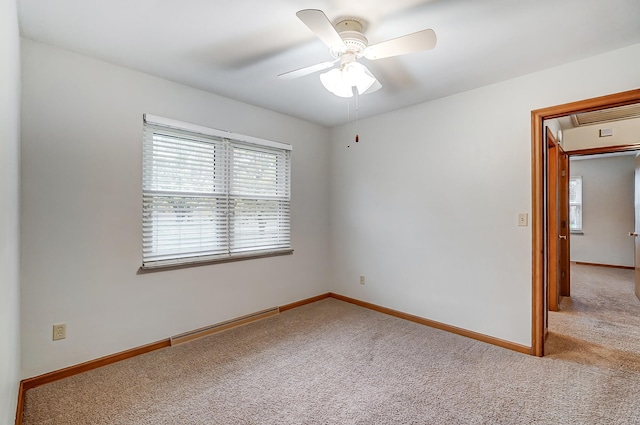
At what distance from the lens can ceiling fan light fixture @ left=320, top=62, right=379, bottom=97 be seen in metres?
1.94

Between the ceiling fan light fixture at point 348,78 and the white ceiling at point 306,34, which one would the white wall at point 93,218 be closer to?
the white ceiling at point 306,34

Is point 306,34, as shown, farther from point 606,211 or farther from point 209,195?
point 606,211

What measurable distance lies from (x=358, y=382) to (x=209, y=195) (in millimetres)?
2153

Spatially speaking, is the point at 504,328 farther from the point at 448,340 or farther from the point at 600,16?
the point at 600,16

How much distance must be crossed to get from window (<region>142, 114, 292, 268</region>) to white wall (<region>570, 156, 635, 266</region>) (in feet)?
23.2

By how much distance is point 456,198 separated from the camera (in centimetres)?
309

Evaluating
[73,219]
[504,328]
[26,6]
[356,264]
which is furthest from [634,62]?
[73,219]

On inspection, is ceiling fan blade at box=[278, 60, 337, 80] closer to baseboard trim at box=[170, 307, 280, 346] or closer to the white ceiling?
the white ceiling

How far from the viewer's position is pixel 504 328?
2.78 meters

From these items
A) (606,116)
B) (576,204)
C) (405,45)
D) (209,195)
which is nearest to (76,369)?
(209,195)

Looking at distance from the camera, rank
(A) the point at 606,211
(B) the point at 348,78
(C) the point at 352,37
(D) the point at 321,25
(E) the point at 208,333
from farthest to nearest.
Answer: (A) the point at 606,211 → (E) the point at 208,333 → (B) the point at 348,78 → (C) the point at 352,37 → (D) the point at 321,25

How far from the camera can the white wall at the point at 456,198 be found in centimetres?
265

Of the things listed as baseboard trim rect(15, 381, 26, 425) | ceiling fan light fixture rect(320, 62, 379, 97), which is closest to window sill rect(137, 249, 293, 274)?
baseboard trim rect(15, 381, 26, 425)

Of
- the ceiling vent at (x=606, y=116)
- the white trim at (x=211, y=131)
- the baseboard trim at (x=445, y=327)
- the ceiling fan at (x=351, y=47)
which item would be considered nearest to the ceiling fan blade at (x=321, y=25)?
the ceiling fan at (x=351, y=47)
